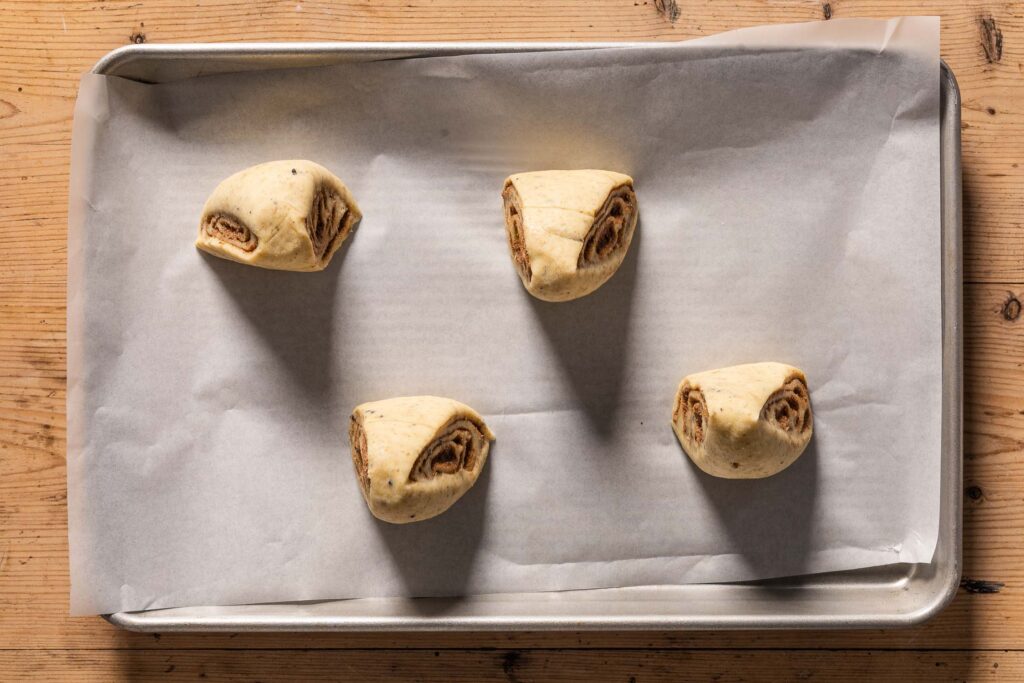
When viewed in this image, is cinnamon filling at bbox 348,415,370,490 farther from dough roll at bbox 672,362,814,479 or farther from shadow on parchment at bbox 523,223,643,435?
dough roll at bbox 672,362,814,479

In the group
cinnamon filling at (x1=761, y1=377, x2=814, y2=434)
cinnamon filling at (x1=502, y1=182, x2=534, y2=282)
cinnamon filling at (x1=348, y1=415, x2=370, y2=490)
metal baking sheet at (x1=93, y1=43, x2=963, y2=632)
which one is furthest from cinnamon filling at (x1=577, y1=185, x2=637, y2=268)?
cinnamon filling at (x1=348, y1=415, x2=370, y2=490)

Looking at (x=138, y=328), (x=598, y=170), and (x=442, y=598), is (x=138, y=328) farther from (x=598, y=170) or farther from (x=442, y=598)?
(x=598, y=170)

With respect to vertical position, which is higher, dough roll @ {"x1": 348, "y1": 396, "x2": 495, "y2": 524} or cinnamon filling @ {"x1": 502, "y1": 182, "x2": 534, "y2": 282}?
cinnamon filling @ {"x1": 502, "y1": 182, "x2": 534, "y2": 282}

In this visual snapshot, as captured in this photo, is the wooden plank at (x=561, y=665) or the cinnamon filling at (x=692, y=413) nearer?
the cinnamon filling at (x=692, y=413)

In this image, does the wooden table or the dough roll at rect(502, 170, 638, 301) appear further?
the wooden table

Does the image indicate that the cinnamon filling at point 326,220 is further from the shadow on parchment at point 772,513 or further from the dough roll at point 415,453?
the shadow on parchment at point 772,513

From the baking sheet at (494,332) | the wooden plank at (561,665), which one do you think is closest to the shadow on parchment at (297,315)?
the baking sheet at (494,332)

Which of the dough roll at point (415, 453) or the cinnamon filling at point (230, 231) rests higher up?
the cinnamon filling at point (230, 231)
